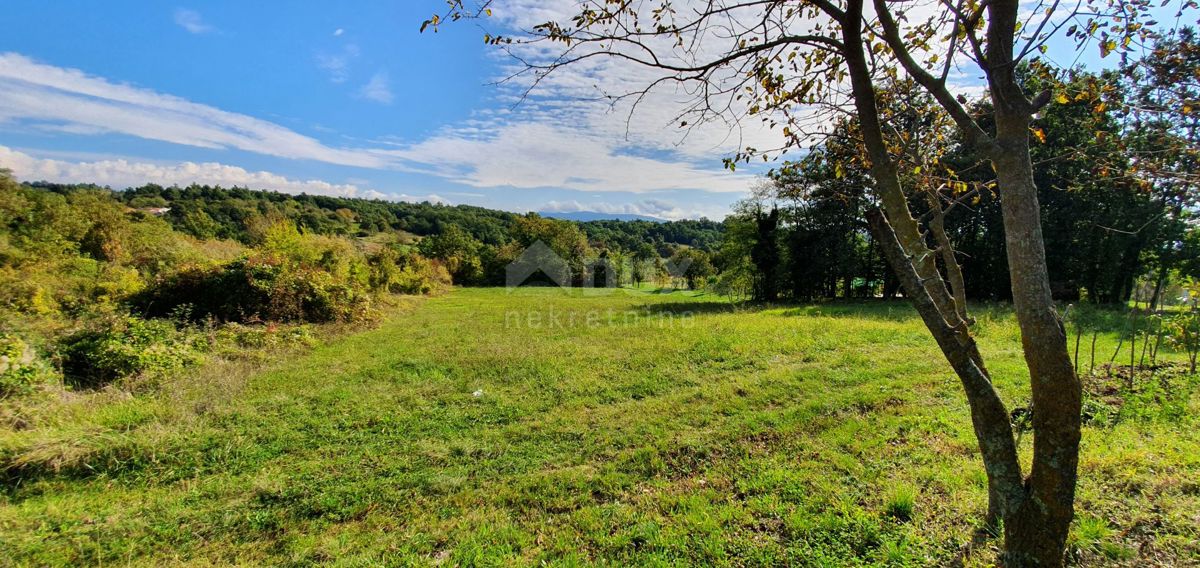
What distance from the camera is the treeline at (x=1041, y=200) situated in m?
2.73

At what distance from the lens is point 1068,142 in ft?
45.5

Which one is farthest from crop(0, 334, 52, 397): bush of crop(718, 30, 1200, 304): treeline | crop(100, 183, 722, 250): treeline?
crop(100, 183, 722, 250): treeline

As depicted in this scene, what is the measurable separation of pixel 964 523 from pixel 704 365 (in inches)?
190

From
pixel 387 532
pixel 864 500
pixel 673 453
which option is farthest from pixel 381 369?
pixel 864 500

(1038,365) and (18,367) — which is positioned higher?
(1038,365)

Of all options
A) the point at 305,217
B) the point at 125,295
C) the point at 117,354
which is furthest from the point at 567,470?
the point at 305,217

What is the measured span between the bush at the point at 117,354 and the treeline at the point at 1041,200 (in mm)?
9545

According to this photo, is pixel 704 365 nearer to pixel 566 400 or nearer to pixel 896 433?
pixel 566 400

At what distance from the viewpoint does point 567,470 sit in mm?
3973

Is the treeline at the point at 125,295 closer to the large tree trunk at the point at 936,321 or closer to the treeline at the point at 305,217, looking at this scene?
the treeline at the point at 305,217

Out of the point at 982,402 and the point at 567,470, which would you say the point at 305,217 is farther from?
the point at 982,402

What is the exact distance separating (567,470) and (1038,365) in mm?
3414

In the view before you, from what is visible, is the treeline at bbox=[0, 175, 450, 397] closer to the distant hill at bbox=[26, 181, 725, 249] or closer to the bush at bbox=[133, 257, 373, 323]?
the bush at bbox=[133, 257, 373, 323]

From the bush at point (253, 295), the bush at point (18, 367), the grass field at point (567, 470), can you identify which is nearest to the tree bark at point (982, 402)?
the grass field at point (567, 470)
